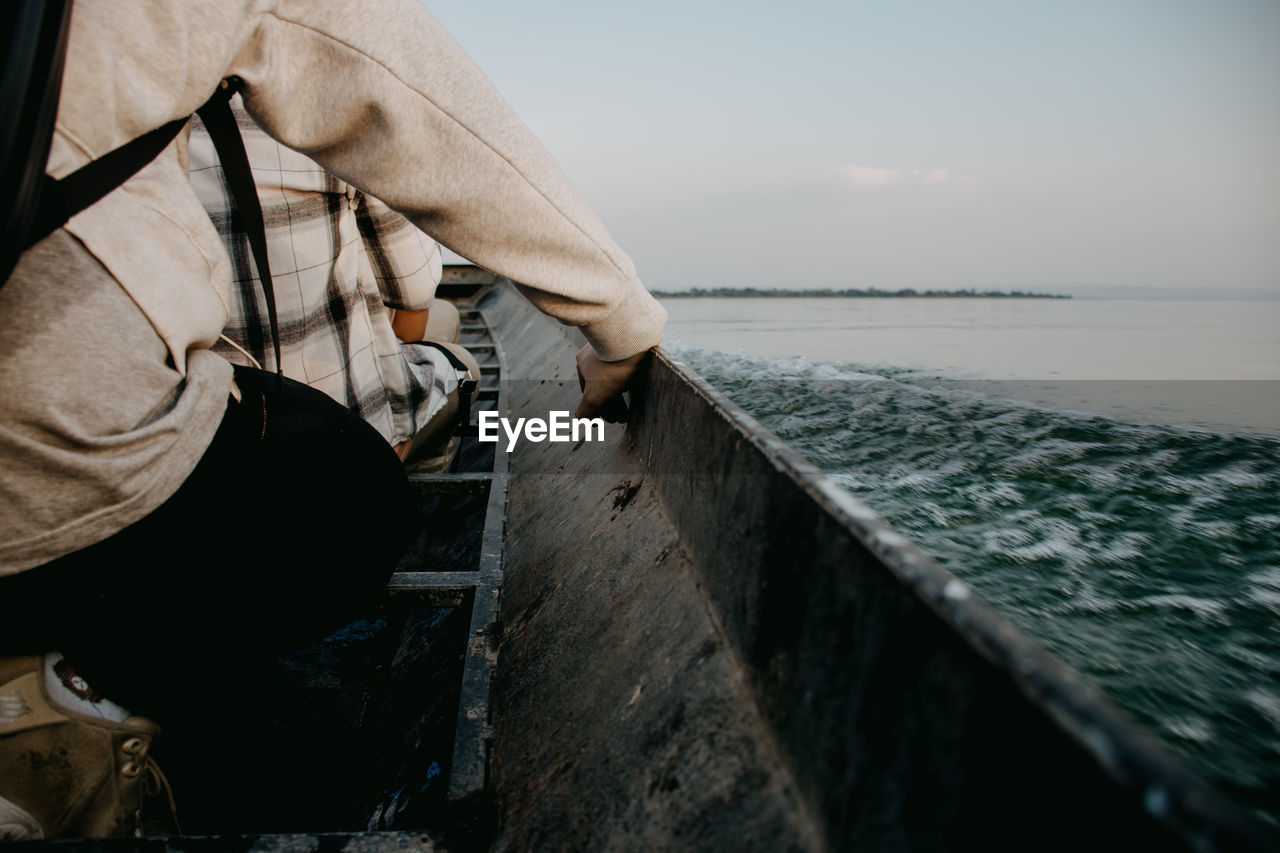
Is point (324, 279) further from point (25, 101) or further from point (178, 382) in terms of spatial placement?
point (25, 101)

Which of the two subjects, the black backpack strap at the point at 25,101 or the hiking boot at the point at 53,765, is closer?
the black backpack strap at the point at 25,101

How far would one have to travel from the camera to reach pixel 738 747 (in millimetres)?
834

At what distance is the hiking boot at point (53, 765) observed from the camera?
98 cm

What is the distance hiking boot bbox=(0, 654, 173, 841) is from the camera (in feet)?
3.22

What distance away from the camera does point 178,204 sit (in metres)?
0.94

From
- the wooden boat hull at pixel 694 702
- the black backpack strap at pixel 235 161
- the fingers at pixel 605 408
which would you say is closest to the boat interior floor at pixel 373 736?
the wooden boat hull at pixel 694 702

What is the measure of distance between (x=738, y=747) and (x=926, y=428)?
2.61 meters

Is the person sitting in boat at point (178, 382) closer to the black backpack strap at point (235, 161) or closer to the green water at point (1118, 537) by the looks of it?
the black backpack strap at point (235, 161)

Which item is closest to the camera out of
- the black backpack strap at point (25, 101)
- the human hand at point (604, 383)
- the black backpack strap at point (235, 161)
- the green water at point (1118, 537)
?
the black backpack strap at point (25, 101)

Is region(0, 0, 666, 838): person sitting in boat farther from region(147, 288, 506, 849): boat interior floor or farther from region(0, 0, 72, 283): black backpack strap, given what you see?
region(147, 288, 506, 849): boat interior floor

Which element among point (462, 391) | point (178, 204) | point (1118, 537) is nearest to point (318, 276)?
point (178, 204)

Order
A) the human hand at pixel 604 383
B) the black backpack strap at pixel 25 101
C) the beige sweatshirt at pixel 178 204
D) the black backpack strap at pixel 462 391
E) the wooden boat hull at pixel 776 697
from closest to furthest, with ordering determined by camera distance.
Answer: the wooden boat hull at pixel 776 697, the black backpack strap at pixel 25 101, the beige sweatshirt at pixel 178 204, the human hand at pixel 604 383, the black backpack strap at pixel 462 391

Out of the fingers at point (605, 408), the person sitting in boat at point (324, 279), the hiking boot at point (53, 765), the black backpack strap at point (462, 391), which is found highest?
the person sitting in boat at point (324, 279)

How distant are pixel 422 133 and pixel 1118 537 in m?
2.07
